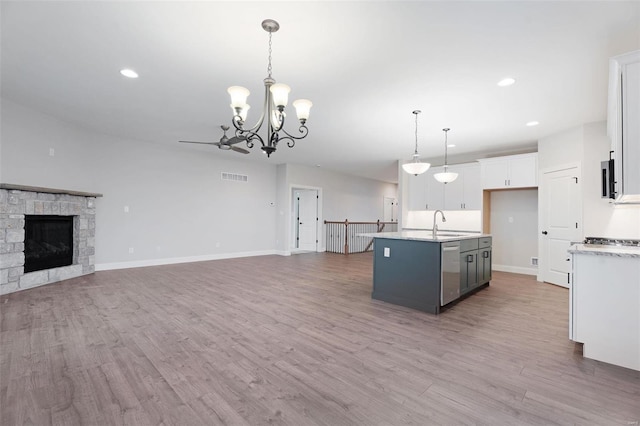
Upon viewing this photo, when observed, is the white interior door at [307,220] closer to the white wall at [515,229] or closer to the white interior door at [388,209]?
the white interior door at [388,209]

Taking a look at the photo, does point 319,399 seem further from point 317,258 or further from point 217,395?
point 317,258

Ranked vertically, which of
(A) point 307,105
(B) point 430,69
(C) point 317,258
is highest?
(B) point 430,69

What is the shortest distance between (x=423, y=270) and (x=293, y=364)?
2.11 metres

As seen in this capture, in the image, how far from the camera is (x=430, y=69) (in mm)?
3121

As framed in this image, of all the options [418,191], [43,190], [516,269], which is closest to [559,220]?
[516,269]

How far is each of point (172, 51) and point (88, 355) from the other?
9.33 feet

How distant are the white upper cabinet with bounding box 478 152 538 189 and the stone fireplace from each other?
315 inches

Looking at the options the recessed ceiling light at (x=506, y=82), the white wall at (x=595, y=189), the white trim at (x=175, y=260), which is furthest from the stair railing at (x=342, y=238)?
the recessed ceiling light at (x=506, y=82)

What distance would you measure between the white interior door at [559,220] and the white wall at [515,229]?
686mm

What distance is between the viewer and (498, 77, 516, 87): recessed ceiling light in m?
3.32

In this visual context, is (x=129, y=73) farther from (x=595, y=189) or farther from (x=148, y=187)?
(x=595, y=189)

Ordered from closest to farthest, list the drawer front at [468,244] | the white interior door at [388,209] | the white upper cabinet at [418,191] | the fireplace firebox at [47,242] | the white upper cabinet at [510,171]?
the drawer front at [468,244] < the fireplace firebox at [47,242] < the white upper cabinet at [510,171] < the white upper cabinet at [418,191] < the white interior door at [388,209]

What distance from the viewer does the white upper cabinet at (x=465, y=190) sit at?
6.62 m

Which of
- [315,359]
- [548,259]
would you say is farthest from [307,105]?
[548,259]
